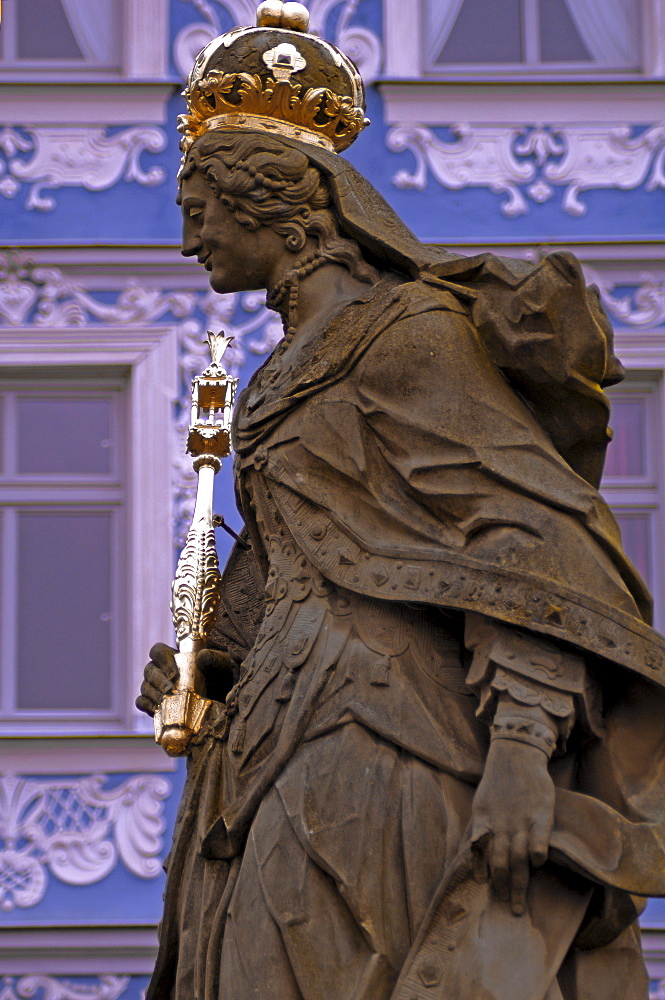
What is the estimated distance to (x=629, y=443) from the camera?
11266mm

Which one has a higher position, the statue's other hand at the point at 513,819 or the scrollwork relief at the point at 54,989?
the statue's other hand at the point at 513,819

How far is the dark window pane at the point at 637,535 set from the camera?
435 inches

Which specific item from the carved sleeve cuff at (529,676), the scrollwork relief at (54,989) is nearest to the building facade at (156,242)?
the scrollwork relief at (54,989)

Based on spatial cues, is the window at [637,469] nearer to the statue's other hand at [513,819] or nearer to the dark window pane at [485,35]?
the dark window pane at [485,35]

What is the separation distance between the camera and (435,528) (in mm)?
4141

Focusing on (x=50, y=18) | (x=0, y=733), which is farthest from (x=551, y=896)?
(x=50, y=18)

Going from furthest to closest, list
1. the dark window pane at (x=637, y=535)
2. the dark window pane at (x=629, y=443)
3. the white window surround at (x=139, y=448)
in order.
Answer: the dark window pane at (x=629, y=443)
the dark window pane at (x=637, y=535)
the white window surround at (x=139, y=448)

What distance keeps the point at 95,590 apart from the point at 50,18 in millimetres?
2963

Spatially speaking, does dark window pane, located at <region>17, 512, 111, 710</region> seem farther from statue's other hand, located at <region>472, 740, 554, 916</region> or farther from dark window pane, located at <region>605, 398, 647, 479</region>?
statue's other hand, located at <region>472, 740, 554, 916</region>

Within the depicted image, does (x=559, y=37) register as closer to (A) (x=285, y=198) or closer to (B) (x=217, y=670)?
(A) (x=285, y=198)

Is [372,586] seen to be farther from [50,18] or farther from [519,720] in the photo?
[50,18]

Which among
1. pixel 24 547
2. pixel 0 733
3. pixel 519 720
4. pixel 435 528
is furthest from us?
pixel 24 547

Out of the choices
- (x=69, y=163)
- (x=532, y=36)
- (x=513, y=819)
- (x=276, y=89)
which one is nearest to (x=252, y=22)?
(x=69, y=163)

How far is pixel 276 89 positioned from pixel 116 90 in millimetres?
7062
